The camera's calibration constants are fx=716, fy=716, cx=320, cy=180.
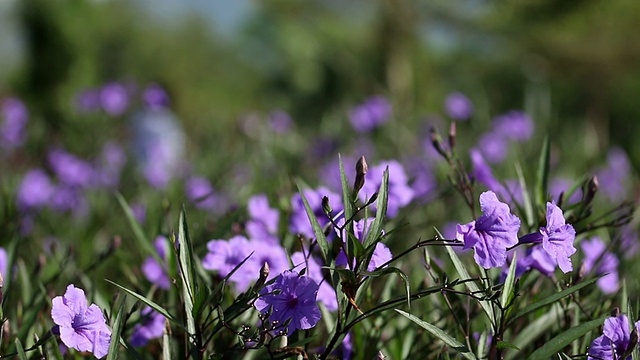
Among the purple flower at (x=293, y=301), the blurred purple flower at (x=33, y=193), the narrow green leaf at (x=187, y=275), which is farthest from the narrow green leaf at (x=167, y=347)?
the blurred purple flower at (x=33, y=193)

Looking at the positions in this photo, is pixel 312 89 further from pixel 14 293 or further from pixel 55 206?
pixel 14 293

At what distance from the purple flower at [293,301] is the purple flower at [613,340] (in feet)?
0.96

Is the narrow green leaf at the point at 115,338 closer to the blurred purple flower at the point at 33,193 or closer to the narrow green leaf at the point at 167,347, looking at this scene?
the narrow green leaf at the point at 167,347

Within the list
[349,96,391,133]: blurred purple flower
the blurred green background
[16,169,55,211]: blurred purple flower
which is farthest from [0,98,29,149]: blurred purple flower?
the blurred green background

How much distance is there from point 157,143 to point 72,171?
1245 mm

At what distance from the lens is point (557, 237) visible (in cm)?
76

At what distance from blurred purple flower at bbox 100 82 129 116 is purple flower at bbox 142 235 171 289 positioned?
1859 mm

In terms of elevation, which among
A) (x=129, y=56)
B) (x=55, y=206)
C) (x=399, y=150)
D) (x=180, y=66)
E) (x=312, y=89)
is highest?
(x=180, y=66)

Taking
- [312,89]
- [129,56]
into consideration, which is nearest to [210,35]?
[312,89]

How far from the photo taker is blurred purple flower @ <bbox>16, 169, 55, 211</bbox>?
2.09 metres

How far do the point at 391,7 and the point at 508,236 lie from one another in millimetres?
10060

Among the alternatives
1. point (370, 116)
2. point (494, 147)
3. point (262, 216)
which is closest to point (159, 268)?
point (262, 216)

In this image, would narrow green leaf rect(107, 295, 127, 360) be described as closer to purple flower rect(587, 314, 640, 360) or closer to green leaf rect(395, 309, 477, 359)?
green leaf rect(395, 309, 477, 359)

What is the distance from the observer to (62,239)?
1.75m
